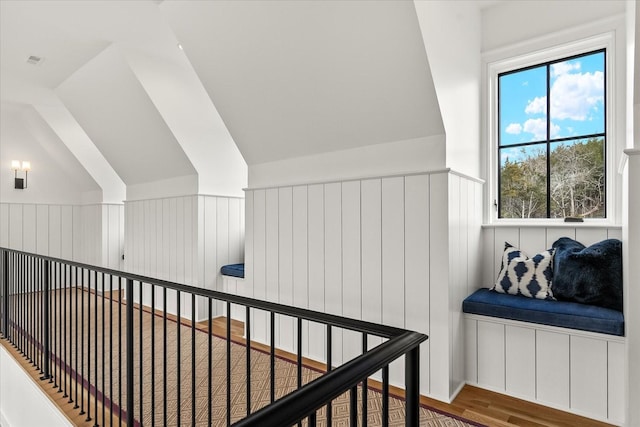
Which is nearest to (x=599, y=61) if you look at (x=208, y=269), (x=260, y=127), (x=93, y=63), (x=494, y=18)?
(x=494, y=18)

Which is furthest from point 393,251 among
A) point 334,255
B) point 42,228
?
point 42,228

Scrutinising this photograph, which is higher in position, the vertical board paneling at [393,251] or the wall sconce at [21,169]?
the wall sconce at [21,169]

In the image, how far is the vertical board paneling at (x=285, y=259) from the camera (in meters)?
3.19

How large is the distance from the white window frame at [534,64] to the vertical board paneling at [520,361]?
36.3 inches

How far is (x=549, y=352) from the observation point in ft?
7.55

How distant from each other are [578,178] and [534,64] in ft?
3.23

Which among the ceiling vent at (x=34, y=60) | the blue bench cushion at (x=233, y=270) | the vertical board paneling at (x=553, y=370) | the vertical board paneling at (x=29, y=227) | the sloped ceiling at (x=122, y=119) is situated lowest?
the vertical board paneling at (x=553, y=370)

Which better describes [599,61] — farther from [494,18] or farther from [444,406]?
[444,406]

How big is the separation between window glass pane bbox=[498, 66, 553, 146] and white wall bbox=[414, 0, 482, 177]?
9.1 inches

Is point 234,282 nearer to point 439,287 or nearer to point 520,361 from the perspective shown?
point 439,287

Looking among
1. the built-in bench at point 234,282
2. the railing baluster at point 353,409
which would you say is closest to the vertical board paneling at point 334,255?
the built-in bench at point 234,282

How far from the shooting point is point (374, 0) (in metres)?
2.06

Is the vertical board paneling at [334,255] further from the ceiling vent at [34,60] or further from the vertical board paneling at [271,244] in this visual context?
the ceiling vent at [34,60]

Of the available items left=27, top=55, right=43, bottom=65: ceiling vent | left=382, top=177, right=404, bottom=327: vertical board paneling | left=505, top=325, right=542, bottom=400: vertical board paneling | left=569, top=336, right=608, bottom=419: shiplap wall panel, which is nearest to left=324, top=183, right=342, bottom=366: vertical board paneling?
left=382, top=177, right=404, bottom=327: vertical board paneling
